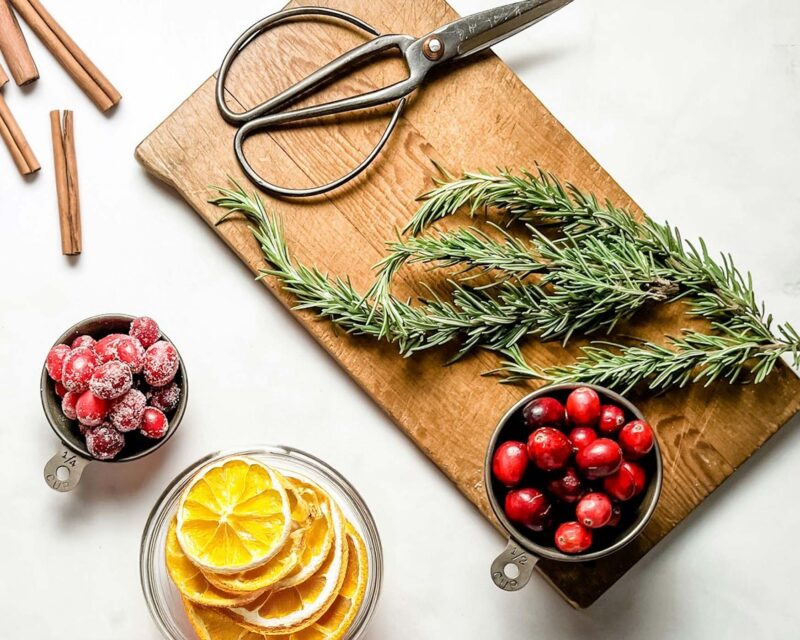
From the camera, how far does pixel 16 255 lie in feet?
5.30

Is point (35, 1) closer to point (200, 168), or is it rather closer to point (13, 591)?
point (200, 168)

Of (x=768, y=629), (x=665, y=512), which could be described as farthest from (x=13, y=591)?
(x=768, y=629)

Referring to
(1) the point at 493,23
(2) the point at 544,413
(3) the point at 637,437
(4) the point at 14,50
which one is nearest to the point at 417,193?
(1) the point at 493,23

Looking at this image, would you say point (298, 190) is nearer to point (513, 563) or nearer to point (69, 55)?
point (69, 55)

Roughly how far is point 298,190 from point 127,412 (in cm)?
49

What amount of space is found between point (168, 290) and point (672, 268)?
93 centimetres

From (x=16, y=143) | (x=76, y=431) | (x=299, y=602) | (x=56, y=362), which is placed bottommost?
(x=299, y=602)

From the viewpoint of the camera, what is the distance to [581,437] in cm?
130

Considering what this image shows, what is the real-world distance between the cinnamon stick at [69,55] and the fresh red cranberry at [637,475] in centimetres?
115

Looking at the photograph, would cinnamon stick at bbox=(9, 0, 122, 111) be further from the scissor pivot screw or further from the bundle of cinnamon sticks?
the scissor pivot screw

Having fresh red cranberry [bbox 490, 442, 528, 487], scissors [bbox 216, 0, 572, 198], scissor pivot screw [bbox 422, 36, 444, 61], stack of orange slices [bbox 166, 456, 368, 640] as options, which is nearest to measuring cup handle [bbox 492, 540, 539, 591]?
fresh red cranberry [bbox 490, 442, 528, 487]

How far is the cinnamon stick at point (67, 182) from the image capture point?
1590 mm

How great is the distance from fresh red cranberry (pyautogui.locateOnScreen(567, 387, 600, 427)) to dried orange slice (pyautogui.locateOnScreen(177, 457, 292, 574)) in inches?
18.7

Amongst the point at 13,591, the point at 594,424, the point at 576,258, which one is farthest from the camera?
the point at 13,591
